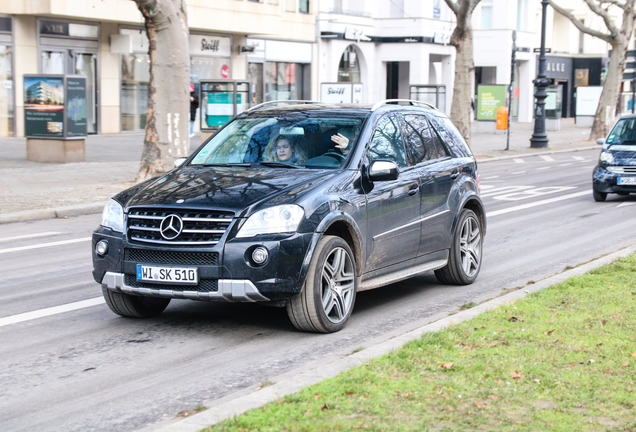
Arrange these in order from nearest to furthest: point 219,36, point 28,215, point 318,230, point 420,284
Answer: point 318,230 → point 420,284 → point 28,215 → point 219,36

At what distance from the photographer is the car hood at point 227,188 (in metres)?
6.27

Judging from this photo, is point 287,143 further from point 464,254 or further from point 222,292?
point 464,254

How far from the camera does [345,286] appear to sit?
669 centimetres

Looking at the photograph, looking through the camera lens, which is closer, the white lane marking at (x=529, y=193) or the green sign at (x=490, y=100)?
the white lane marking at (x=529, y=193)

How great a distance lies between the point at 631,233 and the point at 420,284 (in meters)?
4.92

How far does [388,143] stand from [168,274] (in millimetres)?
2400

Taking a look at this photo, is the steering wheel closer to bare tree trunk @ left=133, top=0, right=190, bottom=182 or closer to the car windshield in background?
the car windshield in background

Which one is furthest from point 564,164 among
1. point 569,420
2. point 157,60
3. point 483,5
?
point 483,5

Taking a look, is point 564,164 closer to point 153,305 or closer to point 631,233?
point 631,233

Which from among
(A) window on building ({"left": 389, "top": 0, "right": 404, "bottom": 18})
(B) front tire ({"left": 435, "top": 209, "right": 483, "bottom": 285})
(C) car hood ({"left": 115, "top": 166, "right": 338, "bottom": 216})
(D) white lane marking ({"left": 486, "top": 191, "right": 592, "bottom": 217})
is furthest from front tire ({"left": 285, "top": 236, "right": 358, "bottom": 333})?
(A) window on building ({"left": 389, "top": 0, "right": 404, "bottom": 18})

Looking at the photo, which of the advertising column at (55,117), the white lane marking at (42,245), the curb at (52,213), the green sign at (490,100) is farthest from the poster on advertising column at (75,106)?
the green sign at (490,100)

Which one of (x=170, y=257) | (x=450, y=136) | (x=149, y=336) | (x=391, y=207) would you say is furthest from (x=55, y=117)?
(x=170, y=257)

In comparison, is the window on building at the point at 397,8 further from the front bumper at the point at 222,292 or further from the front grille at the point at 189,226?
the front bumper at the point at 222,292

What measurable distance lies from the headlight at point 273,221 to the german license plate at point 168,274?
432 millimetres
